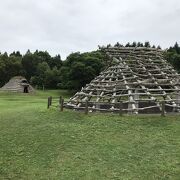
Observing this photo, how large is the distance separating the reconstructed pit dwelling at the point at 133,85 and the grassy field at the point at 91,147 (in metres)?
2.18

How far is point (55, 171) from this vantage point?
11359 millimetres

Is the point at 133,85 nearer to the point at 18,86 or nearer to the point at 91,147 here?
the point at 91,147

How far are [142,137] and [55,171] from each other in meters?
4.64

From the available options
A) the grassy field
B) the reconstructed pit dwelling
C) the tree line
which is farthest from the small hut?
the grassy field

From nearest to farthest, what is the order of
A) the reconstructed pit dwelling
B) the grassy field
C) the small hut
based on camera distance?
the grassy field → the reconstructed pit dwelling → the small hut

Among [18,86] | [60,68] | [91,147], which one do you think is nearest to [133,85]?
[91,147]

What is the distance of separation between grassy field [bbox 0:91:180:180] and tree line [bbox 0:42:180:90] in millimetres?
22138

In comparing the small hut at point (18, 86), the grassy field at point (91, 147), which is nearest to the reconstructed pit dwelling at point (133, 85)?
the grassy field at point (91, 147)

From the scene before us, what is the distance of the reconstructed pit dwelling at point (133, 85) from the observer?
20406 mm

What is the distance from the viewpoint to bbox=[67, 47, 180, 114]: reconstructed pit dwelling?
2041cm

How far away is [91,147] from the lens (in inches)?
536

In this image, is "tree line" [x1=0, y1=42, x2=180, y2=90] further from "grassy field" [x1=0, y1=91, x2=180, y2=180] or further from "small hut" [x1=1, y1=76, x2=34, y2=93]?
"grassy field" [x1=0, y1=91, x2=180, y2=180]

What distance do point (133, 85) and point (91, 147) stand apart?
849 cm

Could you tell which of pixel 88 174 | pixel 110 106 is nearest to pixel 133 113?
pixel 110 106
